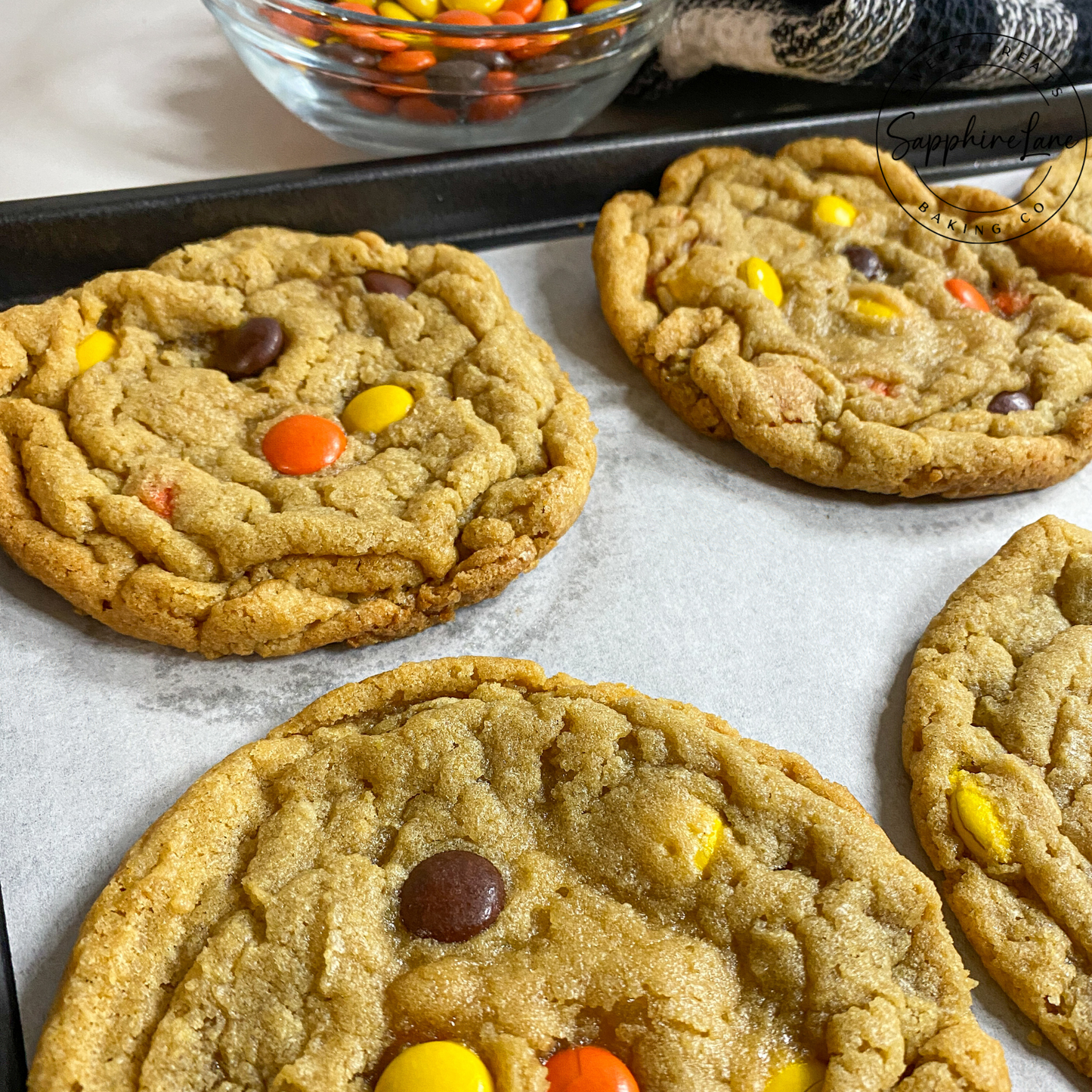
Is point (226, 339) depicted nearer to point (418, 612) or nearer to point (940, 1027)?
point (418, 612)

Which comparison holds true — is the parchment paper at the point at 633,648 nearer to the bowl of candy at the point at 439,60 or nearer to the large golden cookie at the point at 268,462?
the large golden cookie at the point at 268,462

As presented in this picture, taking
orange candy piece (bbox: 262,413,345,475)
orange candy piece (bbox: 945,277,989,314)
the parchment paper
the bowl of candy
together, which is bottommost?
the parchment paper

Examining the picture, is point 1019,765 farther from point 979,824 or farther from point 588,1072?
point 588,1072

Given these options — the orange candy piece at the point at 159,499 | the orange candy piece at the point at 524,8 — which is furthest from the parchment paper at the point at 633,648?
the orange candy piece at the point at 524,8

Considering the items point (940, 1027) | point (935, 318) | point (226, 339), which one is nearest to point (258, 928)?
point (940, 1027)

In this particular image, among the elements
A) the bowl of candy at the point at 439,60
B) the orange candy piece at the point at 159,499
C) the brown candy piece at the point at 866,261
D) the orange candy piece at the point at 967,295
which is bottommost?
the orange candy piece at the point at 159,499

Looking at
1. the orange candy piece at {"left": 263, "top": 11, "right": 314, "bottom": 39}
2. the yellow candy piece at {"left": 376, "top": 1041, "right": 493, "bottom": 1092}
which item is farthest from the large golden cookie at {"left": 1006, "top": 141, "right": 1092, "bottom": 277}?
the yellow candy piece at {"left": 376, "top": 1041, "right": 493, "bottom": 1092}

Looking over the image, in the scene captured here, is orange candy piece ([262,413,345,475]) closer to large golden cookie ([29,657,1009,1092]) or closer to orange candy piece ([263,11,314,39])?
large golden cookie ([29,657,1009,1092])
